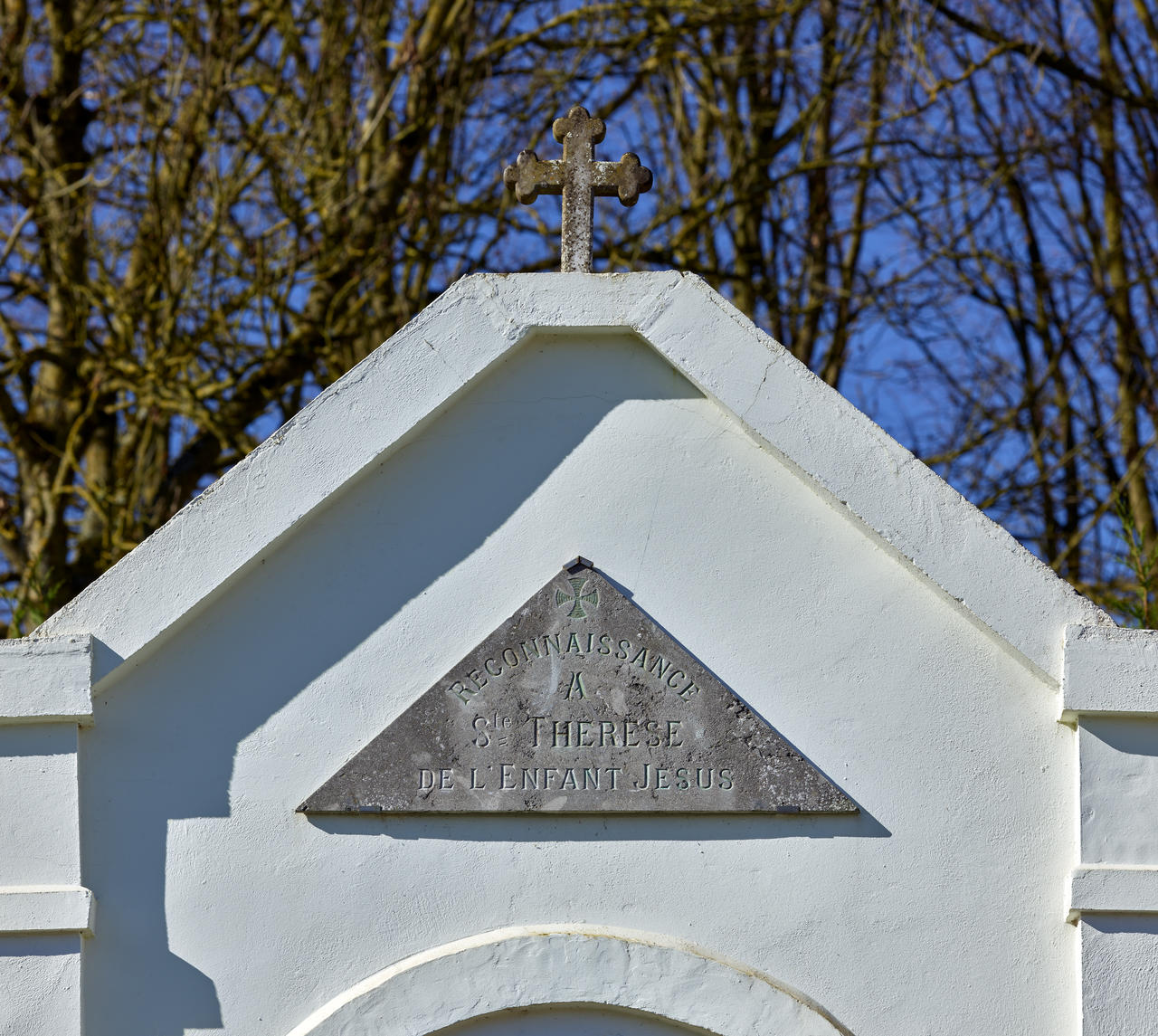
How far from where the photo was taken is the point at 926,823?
14.4 feet

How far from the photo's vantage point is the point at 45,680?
4285 millimetres

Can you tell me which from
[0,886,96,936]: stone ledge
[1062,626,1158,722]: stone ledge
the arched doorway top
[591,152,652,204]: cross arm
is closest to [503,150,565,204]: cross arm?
[591,152,652,204]: cross arm

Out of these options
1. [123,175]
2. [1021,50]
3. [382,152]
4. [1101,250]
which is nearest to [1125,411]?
[1101,250]

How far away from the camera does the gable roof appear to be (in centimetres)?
435

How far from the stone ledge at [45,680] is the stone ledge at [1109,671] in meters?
2.66

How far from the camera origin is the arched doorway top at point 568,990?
425 cm

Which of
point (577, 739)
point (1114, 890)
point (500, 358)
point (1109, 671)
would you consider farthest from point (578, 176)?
point (1114, 890)

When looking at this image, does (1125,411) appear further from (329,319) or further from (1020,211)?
(329,319)

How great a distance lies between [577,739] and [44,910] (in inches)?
58.5

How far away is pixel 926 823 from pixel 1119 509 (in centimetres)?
241

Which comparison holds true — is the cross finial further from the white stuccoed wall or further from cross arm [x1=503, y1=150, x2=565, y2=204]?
the white stuccoed wall

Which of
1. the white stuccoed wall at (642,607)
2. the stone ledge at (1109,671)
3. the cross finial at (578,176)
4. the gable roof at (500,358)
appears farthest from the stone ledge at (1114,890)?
the cross finial at (578,176)

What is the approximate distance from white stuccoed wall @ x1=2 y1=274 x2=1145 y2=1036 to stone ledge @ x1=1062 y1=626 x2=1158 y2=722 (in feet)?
0.14

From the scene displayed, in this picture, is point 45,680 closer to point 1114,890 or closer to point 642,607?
point 642,607
